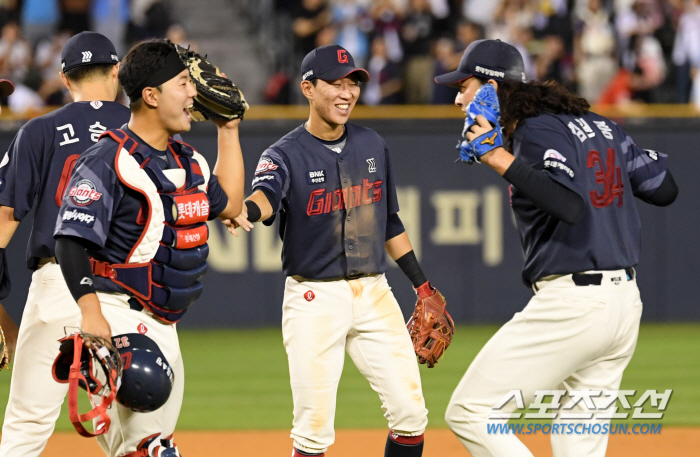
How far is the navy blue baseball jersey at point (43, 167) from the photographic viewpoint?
4719 mm

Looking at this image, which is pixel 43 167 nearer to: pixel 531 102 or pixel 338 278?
pixel 338 278

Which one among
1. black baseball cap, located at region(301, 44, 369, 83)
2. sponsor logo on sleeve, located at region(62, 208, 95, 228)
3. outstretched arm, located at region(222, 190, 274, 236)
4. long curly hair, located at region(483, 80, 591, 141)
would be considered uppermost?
black baseball cap, located at region(301, 44, 369, 83)

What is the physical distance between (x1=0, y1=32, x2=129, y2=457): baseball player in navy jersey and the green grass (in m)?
2.69

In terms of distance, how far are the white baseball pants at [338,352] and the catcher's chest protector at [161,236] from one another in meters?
1.02

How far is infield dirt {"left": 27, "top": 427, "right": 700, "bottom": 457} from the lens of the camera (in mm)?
6348

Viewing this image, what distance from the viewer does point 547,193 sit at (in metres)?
4.07

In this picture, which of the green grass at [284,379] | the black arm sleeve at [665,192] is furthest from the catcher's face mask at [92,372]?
the green grass at [284,379]

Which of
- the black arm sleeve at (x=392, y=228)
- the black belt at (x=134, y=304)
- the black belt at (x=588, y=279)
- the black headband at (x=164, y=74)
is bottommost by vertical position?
the black belt at (x=588, y=279)

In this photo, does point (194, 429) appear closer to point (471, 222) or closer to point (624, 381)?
point (624, 381)

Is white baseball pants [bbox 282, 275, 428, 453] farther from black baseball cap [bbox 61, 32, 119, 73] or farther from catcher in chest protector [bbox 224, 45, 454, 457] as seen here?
black baseball cap [bbox 61, 32, 119, 73]

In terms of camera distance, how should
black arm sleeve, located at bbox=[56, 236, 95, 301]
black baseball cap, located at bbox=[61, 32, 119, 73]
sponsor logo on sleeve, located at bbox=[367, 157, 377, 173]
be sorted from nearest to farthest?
1. black arm sleeve, located at bbox=[56, 236, 95, 301]
2. black baseball cap, located at bbox=[61, 32, 119, 73]
3. sponsor logo on sleeve, located at bbox=[367, 157, 377, 173]

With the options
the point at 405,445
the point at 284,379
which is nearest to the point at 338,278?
the point at 405,445

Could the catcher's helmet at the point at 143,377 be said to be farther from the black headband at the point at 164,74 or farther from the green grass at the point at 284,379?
the green grass at the point at 284,379

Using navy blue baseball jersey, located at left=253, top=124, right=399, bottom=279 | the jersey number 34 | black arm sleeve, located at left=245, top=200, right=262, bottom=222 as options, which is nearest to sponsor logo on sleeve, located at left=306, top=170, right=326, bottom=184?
navy blue baseball jersey, located at left=253, top=124, right=399, bottom=279
